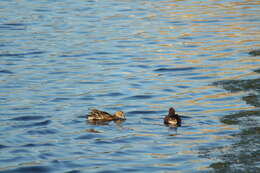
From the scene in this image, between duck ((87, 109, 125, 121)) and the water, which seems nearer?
the water

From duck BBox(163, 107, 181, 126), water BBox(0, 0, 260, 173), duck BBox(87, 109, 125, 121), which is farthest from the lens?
duck BBox(87, 109, 125, 121)

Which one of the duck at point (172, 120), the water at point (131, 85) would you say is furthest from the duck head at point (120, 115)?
the duck at point (172, 120)

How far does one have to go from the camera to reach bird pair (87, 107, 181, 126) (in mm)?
13075

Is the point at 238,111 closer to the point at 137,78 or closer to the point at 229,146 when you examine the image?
the point at 229,146

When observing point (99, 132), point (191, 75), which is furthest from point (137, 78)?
point (99, 132)

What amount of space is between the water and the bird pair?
0.16m

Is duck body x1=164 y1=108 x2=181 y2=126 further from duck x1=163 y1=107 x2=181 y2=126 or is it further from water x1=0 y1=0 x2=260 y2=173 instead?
water x1=0 y1=0 x2=260 y2=173

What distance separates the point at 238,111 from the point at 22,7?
18.9 meters

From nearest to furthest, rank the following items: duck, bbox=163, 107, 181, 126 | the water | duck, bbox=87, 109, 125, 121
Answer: the water < duck, bbox=163, 107, 181, 126 < duck, bbox=87, 109, 125, 121

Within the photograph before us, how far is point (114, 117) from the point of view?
1351 centimetres

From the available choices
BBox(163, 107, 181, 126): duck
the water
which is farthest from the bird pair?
the water

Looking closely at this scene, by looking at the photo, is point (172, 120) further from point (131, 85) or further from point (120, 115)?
point (131, 85)

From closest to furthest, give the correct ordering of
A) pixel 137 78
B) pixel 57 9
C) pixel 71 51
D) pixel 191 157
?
pixel 191 157 < pixel 137 78 < pixel 71 51 < pixel 57 9

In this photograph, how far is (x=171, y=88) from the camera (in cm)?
1688
